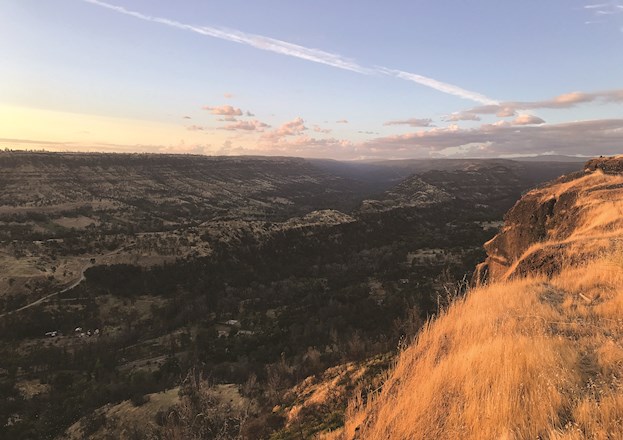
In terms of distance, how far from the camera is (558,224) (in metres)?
16.4

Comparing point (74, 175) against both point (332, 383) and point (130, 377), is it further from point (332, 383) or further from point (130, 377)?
point (332, 383)

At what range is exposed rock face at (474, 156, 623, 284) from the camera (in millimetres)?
10664

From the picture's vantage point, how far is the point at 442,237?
6069 cm

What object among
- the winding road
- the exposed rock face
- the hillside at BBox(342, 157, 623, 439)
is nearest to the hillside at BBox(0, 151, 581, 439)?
the winding road

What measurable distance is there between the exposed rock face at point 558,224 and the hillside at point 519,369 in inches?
48.3

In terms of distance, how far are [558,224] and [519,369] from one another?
1507 centimetres

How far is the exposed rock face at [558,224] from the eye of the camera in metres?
10.7

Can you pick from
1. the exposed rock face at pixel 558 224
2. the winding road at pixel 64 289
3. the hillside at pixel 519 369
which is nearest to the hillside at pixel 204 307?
the winding road at pixel 64 289

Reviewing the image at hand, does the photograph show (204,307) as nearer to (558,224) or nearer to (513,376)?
(558,224)

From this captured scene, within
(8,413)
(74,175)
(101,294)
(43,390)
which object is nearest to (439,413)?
(8,413)

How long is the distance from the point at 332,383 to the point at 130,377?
16.7m

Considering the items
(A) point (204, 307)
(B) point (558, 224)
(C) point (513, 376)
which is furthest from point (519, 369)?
(A) point (204, 307)

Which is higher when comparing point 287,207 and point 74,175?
point 74,175

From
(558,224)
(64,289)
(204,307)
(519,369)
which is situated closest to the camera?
(519,369)
